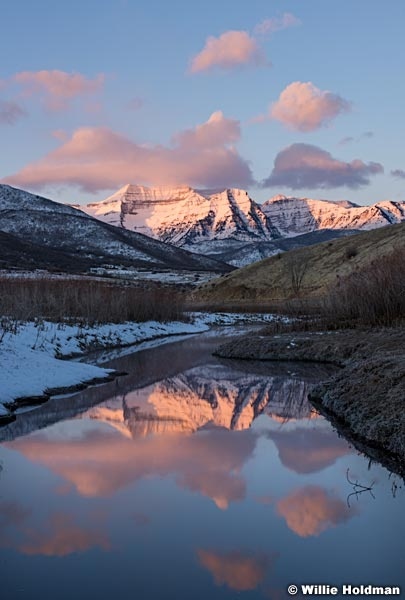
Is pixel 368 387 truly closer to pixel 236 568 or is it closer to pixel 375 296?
pixel 236 568

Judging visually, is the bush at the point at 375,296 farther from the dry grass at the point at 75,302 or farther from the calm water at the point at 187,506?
→ the calm water at the point at 187,506

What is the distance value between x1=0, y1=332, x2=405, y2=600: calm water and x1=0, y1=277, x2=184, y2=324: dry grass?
16484mm

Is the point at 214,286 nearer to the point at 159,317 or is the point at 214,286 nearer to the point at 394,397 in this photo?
the point at 159,317

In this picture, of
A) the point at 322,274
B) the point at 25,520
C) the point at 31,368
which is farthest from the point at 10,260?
the point at 25,520

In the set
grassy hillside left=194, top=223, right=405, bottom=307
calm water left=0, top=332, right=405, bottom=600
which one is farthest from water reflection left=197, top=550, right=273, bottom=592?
grassy hillside left=194, top=223, right=405, bottom=307

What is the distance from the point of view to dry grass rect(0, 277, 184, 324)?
32.2 metres

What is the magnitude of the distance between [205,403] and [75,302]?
2221 centimetres

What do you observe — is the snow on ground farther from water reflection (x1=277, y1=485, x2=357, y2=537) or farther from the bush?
the bush

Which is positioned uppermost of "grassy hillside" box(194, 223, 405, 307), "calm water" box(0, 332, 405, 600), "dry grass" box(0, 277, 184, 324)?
"grassy hillside" box(194, 223, 405, 307)

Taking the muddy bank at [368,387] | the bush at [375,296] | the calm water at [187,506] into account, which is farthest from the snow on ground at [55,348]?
the bush at [375,296]

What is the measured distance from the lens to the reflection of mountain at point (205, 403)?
14.4 metres

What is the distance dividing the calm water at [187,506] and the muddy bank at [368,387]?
0.59 metres

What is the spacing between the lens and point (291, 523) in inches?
316

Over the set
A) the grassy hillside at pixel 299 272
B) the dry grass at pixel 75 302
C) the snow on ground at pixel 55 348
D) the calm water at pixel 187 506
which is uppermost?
the grassy hillside at pixel 299 272
